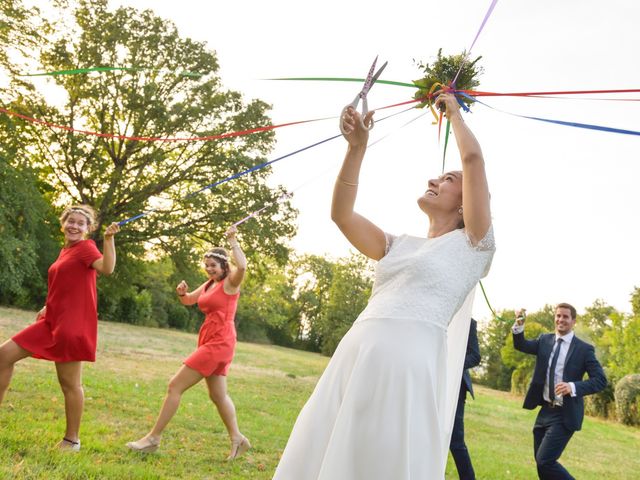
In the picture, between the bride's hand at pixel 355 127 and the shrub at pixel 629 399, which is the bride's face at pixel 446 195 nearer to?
the bride's hand at pixel 355 127

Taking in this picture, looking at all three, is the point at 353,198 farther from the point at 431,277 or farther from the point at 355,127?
the point at 431,277

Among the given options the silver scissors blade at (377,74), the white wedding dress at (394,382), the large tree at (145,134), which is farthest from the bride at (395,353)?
the large tree at (145,134)

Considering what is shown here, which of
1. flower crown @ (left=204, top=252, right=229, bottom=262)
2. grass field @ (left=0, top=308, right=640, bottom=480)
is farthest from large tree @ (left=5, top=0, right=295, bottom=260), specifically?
flower crown @ (left=204, top=252, right=229, bottom=262)

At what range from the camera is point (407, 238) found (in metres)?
2.61

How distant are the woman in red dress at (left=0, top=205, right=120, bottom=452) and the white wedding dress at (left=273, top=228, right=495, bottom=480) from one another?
285cm

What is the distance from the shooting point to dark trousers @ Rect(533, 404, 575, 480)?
500 centimetres

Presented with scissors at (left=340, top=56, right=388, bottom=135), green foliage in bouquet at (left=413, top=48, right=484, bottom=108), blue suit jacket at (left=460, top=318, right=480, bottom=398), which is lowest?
blue suit jacket at (left=460, top=318, right=480, bottom=398)

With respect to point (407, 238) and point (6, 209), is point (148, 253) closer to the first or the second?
point (6, 209)

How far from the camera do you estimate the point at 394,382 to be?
219 cm

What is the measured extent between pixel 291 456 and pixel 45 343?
316 cm

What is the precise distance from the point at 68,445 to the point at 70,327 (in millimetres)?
974

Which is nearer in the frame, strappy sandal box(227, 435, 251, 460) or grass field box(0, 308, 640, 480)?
grass field box(0, 308, 640, 480)

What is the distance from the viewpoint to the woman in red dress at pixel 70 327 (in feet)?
15.3

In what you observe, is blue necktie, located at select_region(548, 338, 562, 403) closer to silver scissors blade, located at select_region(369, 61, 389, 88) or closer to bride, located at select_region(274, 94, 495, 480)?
bride, located at select_region(274, 94, 495, 480)
